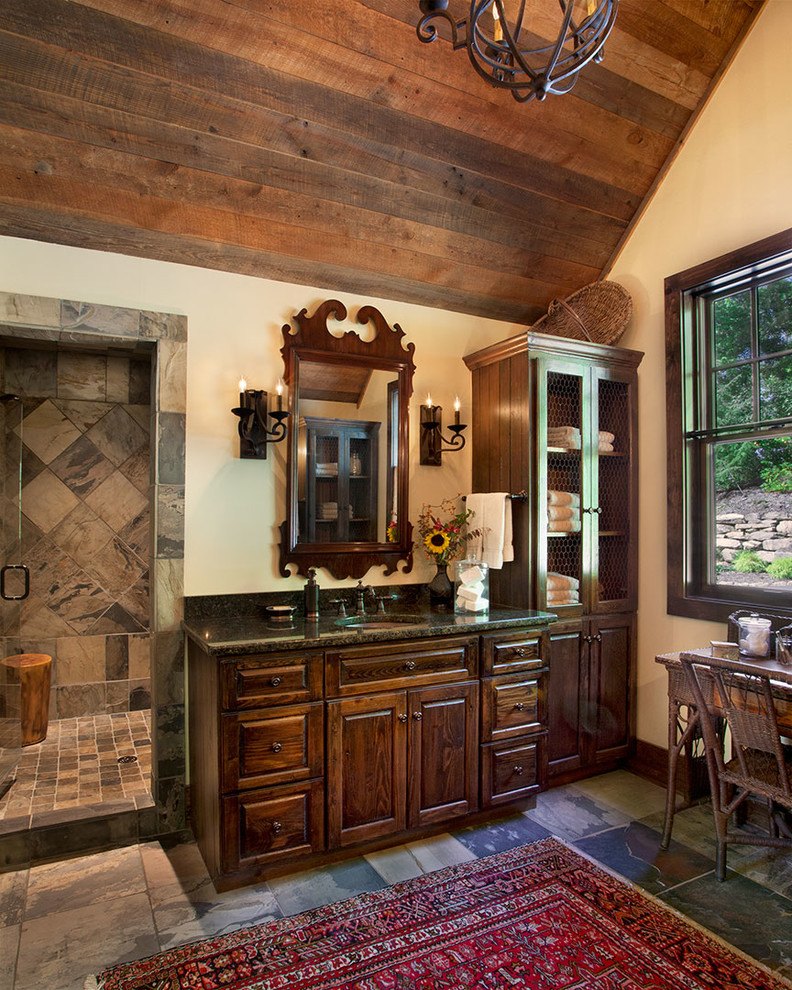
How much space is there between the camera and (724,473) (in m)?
3.20

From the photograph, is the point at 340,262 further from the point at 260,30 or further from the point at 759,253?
the point at 759,253

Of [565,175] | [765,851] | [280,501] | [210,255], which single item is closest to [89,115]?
[210,255]

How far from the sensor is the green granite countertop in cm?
238

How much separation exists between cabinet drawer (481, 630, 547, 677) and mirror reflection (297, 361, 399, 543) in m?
0.79

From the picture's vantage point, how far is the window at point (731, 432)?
2934 millimetres

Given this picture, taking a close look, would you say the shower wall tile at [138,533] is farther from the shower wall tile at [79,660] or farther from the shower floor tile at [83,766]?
the shower floor tile at [83,766]

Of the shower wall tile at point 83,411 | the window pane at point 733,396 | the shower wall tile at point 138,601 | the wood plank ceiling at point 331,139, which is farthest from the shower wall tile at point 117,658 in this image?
the window pane at point 733,396

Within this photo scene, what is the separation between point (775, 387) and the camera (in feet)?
9.70

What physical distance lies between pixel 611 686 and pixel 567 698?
1.12 feet

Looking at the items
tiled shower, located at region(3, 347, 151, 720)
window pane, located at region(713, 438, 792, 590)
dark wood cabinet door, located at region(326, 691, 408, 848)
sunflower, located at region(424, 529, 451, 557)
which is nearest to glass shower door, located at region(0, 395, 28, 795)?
tiled shower, located at region(3, 347, 151, 720)

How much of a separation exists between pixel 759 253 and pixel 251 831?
3.30 meters

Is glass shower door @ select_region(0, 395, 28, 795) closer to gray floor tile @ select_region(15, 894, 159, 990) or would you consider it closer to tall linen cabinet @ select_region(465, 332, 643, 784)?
gray floor tile @ select_region(15, 894, 159, 990)

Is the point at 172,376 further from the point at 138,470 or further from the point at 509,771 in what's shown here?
the point at 509,771

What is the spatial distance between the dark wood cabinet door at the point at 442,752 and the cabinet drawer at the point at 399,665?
68 mm
